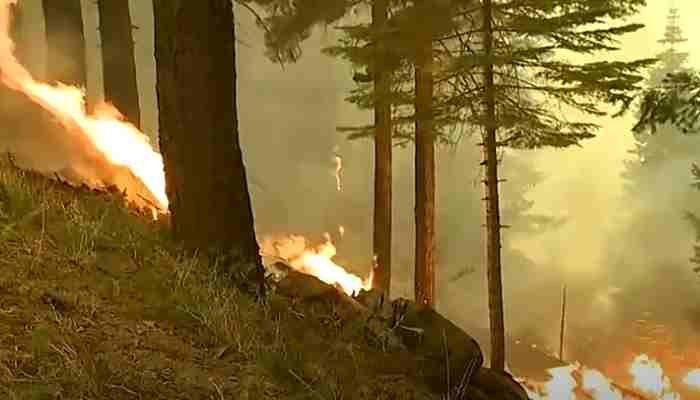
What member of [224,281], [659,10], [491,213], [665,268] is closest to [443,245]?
[665,268]

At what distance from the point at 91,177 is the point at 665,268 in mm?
38692

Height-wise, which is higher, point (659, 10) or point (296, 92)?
point (659, 10)

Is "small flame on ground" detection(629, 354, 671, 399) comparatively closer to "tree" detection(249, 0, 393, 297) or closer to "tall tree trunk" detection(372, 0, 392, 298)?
"tall tree trunk" detection(372, 0, 392, 298)

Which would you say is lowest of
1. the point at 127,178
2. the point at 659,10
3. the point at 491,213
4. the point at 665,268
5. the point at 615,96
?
the point at 665,268

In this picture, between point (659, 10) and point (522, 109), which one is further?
point (659, 10)

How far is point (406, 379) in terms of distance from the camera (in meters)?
4.61

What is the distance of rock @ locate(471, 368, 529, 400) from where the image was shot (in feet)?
19.2

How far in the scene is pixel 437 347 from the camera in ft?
17.3

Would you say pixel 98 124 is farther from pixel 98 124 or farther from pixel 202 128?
pixel 202 128

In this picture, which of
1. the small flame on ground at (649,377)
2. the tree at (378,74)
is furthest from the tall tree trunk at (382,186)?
the small flame on ground at (649,377)

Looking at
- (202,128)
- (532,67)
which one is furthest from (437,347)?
(532,67)

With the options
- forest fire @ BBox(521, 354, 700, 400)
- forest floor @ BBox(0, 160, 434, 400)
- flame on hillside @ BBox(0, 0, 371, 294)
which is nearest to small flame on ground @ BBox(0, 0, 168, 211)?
flame on hillside @ BBox(0, 0, 371, 294)

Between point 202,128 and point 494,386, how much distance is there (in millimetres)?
2808

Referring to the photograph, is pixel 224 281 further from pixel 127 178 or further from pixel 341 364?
pixel 127 178
